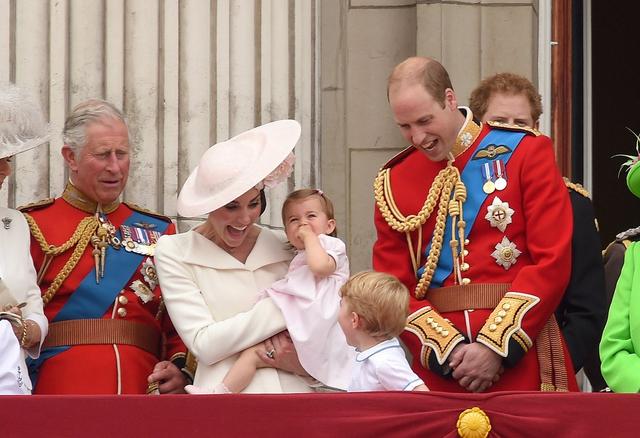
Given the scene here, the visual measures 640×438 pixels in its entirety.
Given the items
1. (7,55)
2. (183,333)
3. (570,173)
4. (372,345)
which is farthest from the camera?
(570,173)

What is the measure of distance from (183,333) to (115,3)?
174 centimetres

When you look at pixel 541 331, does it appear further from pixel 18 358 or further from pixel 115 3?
pixel 115 3

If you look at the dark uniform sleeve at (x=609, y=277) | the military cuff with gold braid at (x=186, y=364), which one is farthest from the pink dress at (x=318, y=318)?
the dark uniform sleeve at (x=609, y=277)

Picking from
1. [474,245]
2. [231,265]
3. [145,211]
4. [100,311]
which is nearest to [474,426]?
[474,245]

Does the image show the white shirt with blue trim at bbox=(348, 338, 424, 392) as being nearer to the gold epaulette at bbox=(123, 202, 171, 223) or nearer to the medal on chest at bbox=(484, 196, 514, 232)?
the medal on chest at bbox=(484, 196, 514, 232)

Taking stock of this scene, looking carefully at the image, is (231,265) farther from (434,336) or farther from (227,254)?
(434,336)

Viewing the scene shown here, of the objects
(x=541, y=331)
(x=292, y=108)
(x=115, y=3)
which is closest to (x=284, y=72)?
(x=292, y=108)

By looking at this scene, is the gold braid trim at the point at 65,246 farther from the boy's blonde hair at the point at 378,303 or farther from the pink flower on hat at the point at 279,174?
the boy's blonde hair at the point at 378,303

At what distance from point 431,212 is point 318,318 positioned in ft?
1.59

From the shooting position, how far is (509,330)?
536 centimetres

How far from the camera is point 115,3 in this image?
6883mm

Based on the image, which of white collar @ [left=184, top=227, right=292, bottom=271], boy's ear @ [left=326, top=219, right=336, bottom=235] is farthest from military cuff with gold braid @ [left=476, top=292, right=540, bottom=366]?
white collar @ [left=184, top=227, right=292, bottom=271]

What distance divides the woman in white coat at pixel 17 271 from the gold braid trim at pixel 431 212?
1132 mm

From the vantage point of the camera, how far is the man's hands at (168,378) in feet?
19.1
